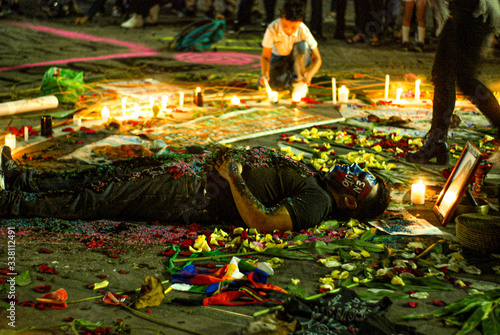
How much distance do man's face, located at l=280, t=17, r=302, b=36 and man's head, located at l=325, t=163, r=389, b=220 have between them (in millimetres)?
3703

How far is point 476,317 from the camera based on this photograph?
2.63 m

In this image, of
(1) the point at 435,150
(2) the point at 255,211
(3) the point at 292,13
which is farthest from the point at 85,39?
(2) the point at 255,211

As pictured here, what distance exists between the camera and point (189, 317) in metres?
2.65

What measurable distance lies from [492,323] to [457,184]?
147cm

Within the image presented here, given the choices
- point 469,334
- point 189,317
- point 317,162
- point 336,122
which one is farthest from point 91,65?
point 469,334

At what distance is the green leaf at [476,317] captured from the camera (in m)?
2.57

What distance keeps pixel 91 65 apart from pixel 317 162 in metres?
5.39

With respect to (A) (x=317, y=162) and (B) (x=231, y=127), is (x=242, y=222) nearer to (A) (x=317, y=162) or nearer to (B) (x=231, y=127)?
(A) (x=317, y=162)

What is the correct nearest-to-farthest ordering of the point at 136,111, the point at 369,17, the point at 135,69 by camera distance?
the point at 136,111
the point at 135,69
the point at 369,17

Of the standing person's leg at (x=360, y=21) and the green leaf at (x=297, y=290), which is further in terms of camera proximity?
the standing person's leg at (x=360, y=21)

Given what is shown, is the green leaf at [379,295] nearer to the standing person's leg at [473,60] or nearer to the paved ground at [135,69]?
the paved ground at [135,69]

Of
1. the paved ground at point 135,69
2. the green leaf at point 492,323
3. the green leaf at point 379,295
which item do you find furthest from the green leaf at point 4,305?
the green leaf at point 492,323

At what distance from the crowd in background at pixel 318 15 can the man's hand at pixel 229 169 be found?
344 inches

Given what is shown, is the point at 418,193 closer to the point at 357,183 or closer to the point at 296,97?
the point at 357,183
